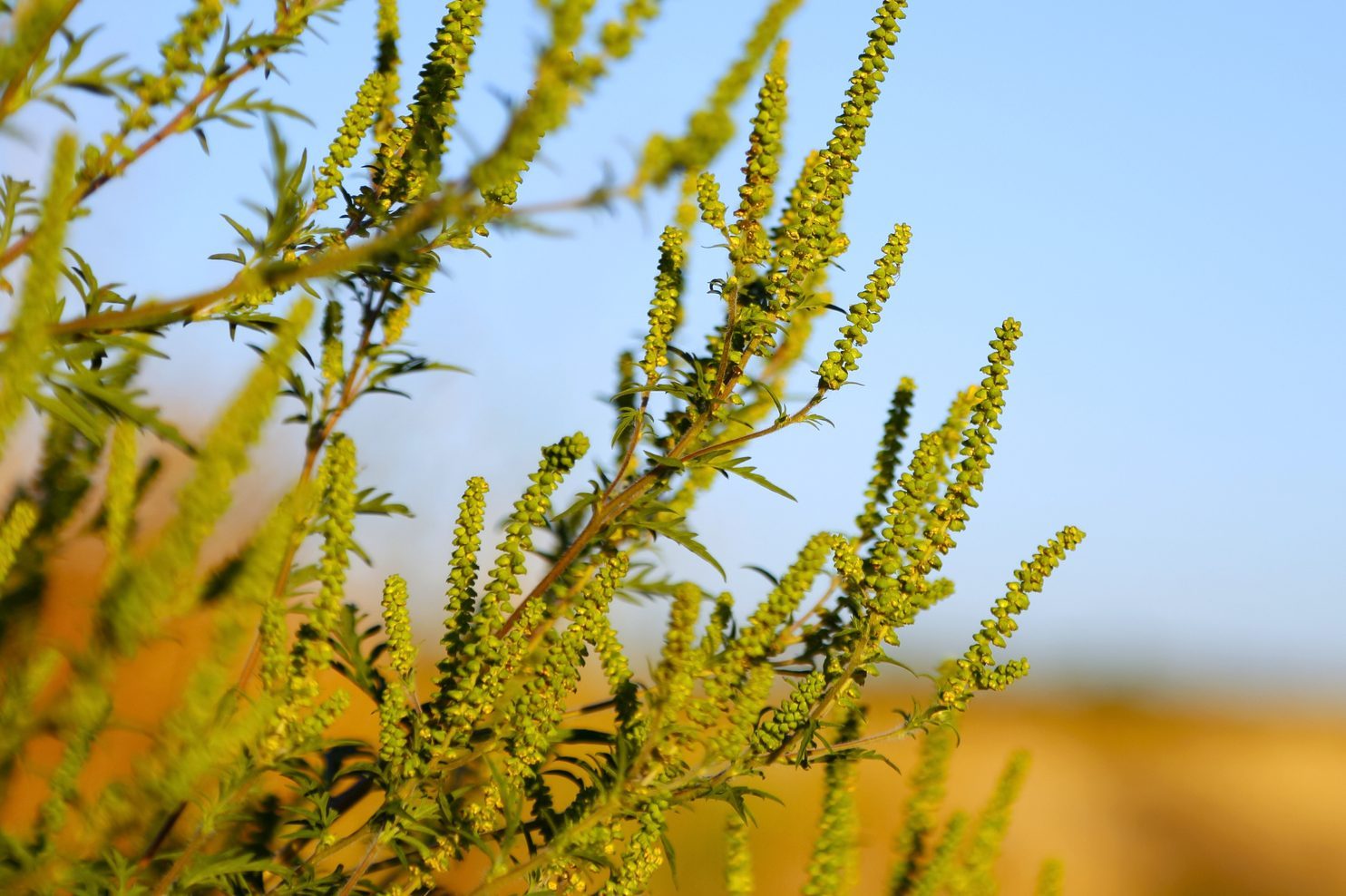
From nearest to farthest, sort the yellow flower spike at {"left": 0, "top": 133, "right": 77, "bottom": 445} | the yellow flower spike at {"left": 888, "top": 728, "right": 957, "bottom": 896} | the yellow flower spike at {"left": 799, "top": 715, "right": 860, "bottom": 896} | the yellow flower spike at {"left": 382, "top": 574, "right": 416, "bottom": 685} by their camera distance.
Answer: the yellow flower spike at {"left": 0, "top": 133, "right": 77, "bottom": 445} < the yellow flower spike at {"left": 382, "top": 574, "right": 416, "bottom": 685} < the yellow flower spike at {"left": 799, "top": 715, "right": 860, "bottom": 896} < the yellow flower spike at {"left": 888, "top": 728, "right": 957, "bottom": 896}

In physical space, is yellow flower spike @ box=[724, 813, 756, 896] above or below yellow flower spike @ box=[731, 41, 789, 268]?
below

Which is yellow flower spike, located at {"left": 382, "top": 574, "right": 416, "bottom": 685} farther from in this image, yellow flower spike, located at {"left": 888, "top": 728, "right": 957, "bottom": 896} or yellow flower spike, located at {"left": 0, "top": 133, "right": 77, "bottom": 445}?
yellow flower spike, located at {"left": 888, "top": 728, "right": 957, "bottom": 896}

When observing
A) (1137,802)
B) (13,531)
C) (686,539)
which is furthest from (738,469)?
(1137,802)

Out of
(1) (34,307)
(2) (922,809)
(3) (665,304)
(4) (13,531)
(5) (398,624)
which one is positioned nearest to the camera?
(1) (34,307)

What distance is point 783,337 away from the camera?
2.53 meters

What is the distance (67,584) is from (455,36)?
1791mm

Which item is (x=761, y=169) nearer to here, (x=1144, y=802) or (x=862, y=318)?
(x=862, y=318)

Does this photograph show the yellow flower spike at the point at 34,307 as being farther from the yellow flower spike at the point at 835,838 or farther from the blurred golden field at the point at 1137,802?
the blurred golden field at the point at 1137,802

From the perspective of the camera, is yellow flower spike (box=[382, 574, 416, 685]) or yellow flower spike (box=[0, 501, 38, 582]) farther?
yellow flower spike (box=[382, 574, 416, 685])

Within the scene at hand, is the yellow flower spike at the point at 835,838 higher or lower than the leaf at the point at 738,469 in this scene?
lower

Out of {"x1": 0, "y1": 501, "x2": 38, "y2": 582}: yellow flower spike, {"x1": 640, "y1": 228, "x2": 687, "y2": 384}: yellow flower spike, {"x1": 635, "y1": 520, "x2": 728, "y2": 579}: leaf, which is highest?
{"x1": 640, "y1": 228, "x2": 687, "y2": 384}: yellow flower spike

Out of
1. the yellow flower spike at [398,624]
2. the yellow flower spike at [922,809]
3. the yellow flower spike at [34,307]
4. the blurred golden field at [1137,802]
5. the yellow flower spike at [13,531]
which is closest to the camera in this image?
the yellow flower spike at [34,307]

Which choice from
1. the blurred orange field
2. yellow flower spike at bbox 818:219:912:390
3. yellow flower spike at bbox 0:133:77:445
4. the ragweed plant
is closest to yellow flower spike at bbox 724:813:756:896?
the ragweed plant

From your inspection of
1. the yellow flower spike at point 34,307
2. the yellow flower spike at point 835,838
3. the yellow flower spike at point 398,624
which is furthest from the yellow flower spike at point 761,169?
the yellow flower spike at point 34,307
